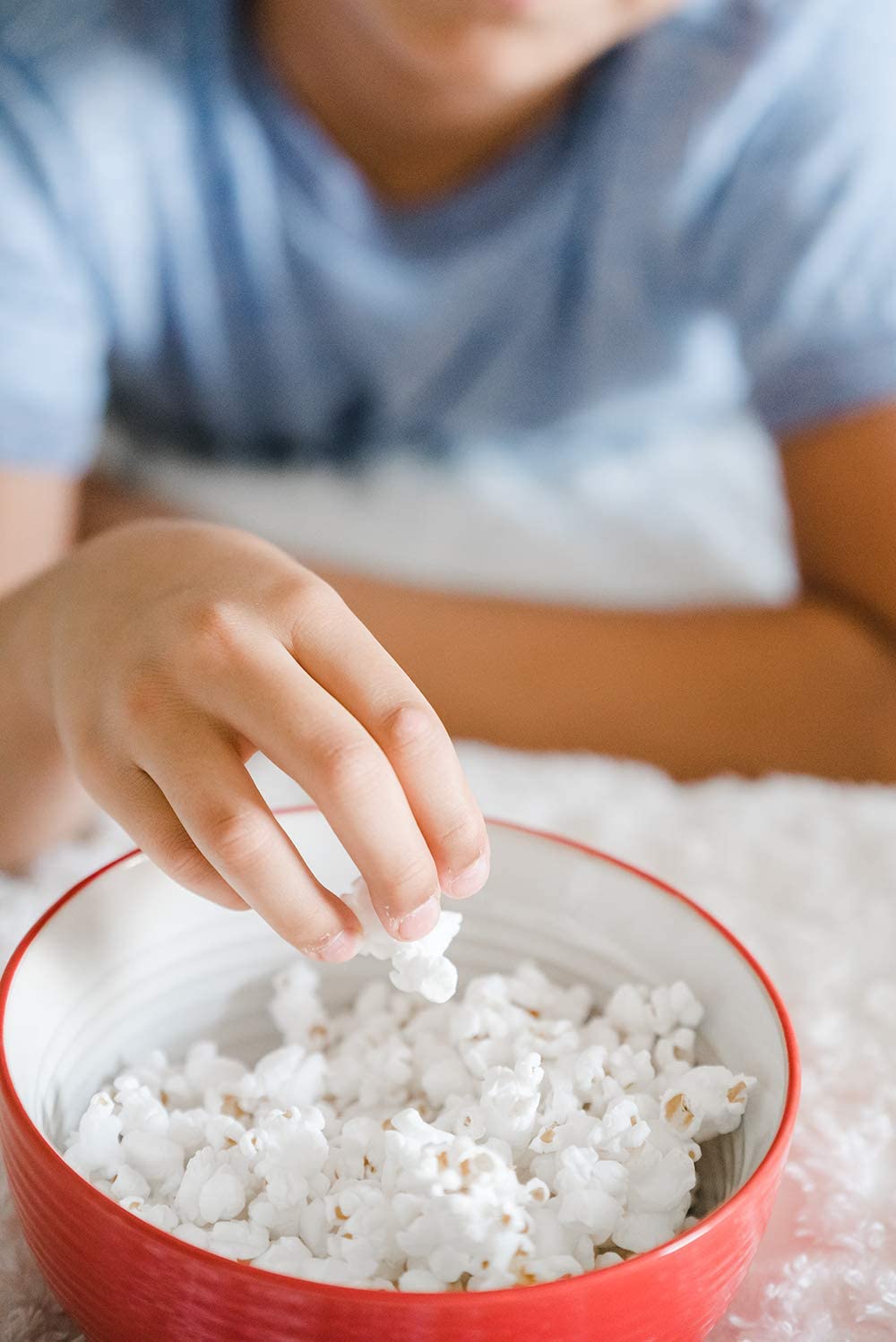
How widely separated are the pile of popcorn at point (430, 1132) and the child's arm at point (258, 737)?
3 centimetres

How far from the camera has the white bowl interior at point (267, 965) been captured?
1.15 ft

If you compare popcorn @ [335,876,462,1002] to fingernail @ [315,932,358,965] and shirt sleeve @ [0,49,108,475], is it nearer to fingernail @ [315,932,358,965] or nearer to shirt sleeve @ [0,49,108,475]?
fingernail @ [315,932,358,965]

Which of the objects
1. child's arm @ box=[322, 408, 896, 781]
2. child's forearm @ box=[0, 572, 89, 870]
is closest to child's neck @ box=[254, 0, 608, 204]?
child's arm @ box=[322, 408, 896, 781]

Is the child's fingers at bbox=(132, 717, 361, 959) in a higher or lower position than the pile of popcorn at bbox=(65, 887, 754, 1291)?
higher

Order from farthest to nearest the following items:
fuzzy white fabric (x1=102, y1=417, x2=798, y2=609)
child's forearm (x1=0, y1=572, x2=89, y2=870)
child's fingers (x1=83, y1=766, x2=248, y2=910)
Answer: fuzzy white fabric (x1=102, y1=417, x2=798, y2=609) → child's forearm (x1=0, y1=572, x2=89, y2=870) → child's fingers (x1=83, y1=766, x2=248, y2=910)

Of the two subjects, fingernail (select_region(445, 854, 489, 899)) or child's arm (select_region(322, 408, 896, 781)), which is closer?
fingernail (select_region(445, 854, 489, 899))

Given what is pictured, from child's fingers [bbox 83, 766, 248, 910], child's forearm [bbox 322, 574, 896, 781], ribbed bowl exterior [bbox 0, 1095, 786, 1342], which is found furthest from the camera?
child's forearm [bbox 322, 574, 896, 781]

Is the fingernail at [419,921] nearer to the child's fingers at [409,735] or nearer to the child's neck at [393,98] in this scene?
the child's fingers at [409,735]

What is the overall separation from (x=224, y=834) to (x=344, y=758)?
39 millimetres

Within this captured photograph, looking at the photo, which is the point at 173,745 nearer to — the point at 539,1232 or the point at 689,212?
the point at 539,1232

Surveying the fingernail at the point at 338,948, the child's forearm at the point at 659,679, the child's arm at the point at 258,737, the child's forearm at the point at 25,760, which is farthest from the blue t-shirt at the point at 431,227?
the fingernail at the point at 338,948

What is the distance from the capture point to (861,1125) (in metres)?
0.41

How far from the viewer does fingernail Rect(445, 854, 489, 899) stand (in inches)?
13.9

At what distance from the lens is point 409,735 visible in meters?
0.35
